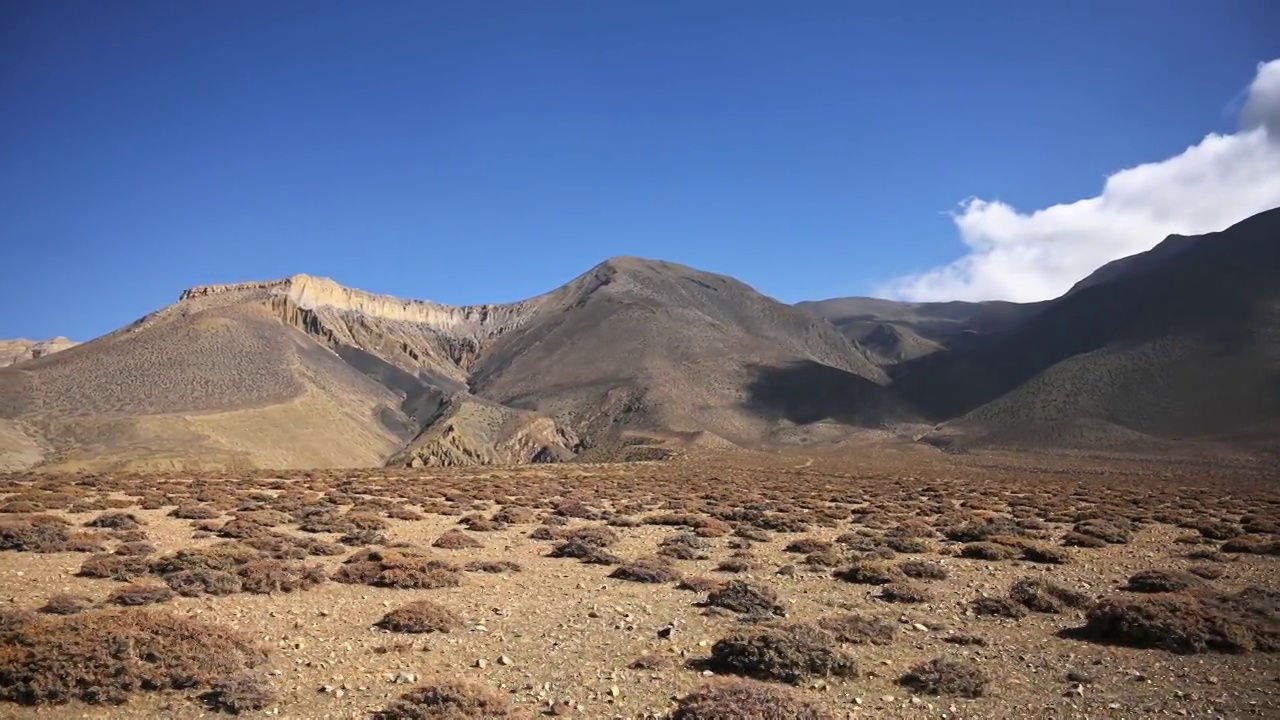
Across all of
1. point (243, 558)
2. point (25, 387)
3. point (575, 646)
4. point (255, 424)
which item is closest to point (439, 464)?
point (255, 424)

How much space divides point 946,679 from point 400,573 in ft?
29.6

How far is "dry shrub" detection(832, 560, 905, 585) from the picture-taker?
1408cm

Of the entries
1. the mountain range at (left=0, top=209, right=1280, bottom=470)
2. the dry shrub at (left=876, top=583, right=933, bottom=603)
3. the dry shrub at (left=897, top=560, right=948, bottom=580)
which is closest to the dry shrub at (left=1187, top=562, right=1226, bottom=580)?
the dry shrub at (left=897, top=560, right=948, bottom=580)

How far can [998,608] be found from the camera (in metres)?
11.8

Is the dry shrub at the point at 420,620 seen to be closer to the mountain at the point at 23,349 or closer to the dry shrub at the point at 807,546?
the dry shrub at the point at 807,546

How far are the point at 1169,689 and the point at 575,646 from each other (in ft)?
22.7

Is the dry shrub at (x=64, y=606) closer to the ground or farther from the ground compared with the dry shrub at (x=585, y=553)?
farther from the ground

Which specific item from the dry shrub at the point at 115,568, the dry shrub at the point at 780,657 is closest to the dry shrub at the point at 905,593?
the dry shrub at the point at 780,657

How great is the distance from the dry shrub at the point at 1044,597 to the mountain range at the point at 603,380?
59.1 m

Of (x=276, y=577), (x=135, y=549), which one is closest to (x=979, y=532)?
(x=276, y=577)

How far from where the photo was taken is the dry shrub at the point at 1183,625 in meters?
9.72

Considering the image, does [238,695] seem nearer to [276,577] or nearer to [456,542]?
[276,577]

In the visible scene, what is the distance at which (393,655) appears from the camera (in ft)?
29.7

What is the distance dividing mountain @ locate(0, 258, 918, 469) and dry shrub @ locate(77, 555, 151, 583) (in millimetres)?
48404
